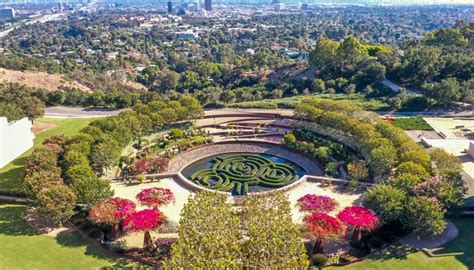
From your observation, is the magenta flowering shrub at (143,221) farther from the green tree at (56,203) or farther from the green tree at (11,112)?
the green tree at (11,112)

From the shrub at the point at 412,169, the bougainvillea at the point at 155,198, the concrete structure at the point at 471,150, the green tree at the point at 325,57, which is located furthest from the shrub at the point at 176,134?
the green tree at the point at 325,57

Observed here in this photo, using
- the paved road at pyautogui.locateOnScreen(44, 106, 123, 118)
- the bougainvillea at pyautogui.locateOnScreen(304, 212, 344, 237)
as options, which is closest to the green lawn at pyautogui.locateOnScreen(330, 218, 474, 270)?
the bougainvillea at pyautogui.locateOnScreen(304, 212, 344, 237)

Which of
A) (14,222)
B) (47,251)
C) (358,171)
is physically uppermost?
(358,171)

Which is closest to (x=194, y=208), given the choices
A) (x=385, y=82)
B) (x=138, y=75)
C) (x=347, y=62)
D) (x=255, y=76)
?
(x=385, y=82)

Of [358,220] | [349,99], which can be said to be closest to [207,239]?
[358,220]

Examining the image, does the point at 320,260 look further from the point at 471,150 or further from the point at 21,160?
the point at 21,160

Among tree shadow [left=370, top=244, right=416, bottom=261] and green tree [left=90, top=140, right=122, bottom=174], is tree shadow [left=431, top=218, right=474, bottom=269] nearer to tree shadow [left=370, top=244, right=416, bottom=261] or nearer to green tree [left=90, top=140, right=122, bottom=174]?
tree shadow [left=370, top=244, right=416, bottom=261]
